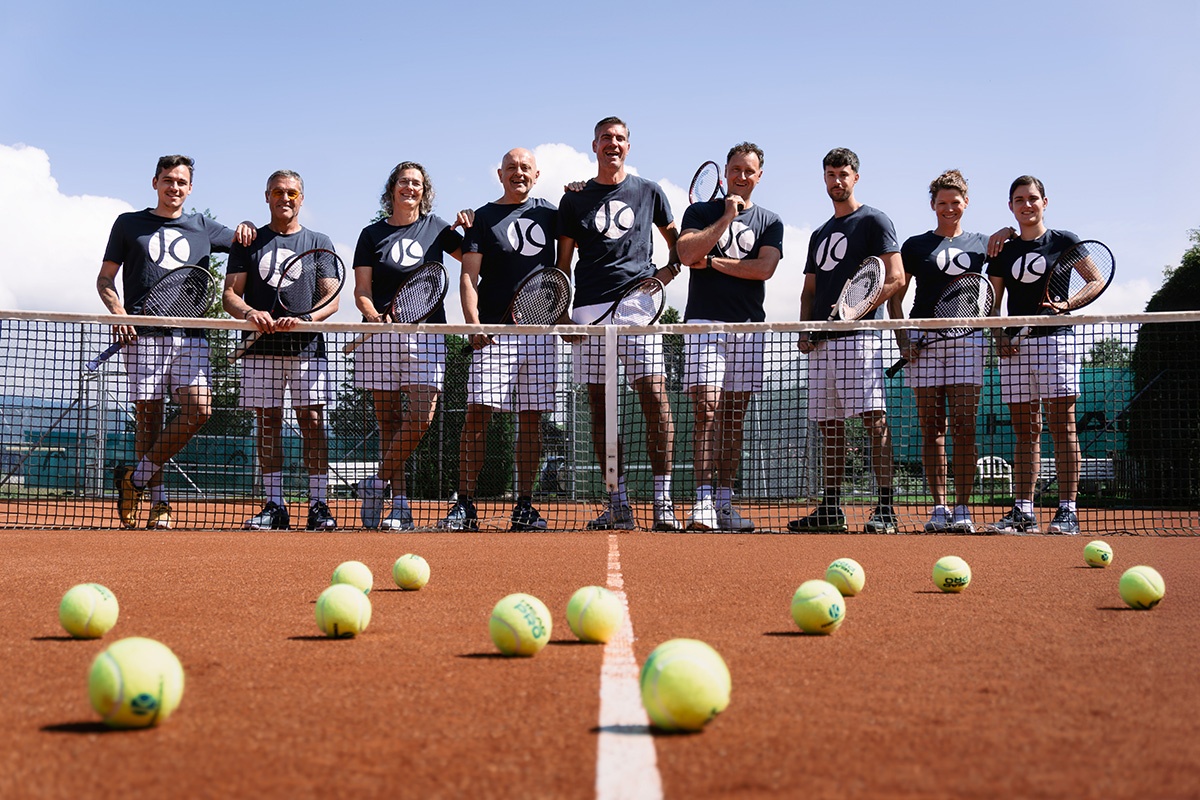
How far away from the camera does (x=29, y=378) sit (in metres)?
8.67

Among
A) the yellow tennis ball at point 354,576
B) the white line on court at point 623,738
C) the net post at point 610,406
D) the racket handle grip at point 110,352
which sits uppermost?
the racket handle grip at point 110,352

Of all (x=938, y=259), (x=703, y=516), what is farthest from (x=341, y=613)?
(x=938, y=259)

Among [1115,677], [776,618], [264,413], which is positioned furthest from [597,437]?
[1115,677]

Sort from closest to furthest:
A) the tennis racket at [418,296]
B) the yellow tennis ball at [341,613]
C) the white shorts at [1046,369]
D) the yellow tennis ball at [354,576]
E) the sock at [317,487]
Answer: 1. the yellow tennis ball at [341,613]
2. the yellow tennis ball at [354,576]
3. the white shorts at [1046,369]
4. the tennis racket at [418,296]
5. the sock at [317,487]

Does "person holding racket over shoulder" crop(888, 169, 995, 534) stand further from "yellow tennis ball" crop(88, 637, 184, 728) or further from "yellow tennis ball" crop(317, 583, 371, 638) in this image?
"yellow tennis ball" crop(88, 637, 184, 728)

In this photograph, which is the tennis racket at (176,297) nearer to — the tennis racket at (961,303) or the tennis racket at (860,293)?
the tennis racket at (860,293)

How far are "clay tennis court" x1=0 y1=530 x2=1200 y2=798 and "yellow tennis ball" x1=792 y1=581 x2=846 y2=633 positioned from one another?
8cm

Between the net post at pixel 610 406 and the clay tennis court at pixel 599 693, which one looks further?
the net post at pixel 610 406

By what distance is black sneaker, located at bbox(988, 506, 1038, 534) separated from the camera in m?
8.29

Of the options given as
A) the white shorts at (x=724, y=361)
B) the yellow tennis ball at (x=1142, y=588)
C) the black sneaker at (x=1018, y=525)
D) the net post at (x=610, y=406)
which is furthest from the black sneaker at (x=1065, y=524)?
the yellow tennis ball at (x=1142, y=588)

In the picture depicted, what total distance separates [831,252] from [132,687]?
6820 millimetres

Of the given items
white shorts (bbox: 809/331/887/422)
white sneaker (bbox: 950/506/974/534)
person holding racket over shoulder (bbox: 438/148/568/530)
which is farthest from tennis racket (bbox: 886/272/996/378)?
person holding racket over shoulder (bbox: 438/148/568/530)

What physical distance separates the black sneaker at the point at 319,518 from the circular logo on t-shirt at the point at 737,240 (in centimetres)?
374

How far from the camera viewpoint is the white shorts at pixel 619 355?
821 cm
